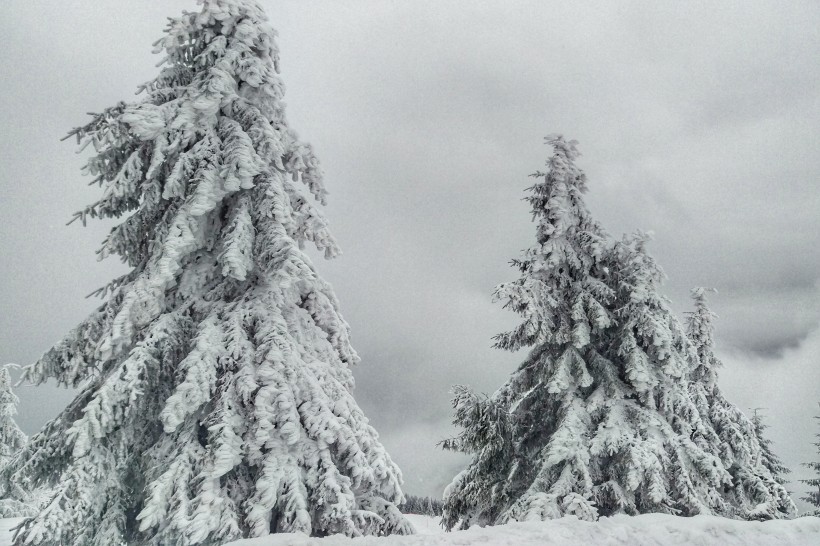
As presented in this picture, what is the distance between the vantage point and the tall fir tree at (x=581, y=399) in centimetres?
998

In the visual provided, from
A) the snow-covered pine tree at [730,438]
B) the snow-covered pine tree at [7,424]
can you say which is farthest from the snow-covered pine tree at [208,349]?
the snow-covered pine tree at [7,424]

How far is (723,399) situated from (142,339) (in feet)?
59.8

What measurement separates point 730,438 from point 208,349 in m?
16.3

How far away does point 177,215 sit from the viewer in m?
7.69

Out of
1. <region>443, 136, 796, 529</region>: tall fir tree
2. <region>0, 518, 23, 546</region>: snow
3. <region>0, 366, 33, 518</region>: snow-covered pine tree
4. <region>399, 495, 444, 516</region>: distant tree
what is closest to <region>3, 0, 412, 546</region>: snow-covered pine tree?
<region>443, 136, 796, 529</region>: tall fir tree

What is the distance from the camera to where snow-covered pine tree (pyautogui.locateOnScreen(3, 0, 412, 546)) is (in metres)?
6.69

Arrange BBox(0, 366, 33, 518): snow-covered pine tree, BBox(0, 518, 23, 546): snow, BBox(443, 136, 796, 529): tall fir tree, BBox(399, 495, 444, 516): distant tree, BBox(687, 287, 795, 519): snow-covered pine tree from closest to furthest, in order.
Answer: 1. BBox(443, 136, 796, 529): tall fir tree
2. BBox(687, 287, 795, 519): snow-covered pine tree
3. BBox(0, 518, 23, 546): snow
4. BBox(0, 366, 33, 518): snow-covered pine tree
5. BBox(399, 495, 444, 516): distant tree

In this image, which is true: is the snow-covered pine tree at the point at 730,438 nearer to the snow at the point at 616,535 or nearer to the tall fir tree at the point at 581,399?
the tall fir tree at the point at 581,399

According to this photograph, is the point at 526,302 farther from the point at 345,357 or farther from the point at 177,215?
the point at 177,215

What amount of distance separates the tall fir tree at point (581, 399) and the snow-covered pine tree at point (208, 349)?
3.87 metres

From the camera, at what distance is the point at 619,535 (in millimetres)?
5766

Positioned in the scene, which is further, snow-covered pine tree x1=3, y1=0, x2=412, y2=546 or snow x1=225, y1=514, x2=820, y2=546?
snow-covered pine tree x1=3, y1=0, x2=412, y2=546

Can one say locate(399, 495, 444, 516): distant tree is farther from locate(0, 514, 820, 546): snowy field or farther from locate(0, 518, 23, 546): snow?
locate(0, 514, 820, 546): snowy field

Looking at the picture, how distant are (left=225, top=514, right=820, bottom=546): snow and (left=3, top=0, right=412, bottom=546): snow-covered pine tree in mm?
1920
